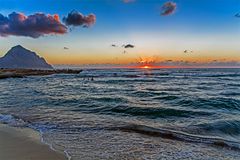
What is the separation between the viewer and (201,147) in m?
8.16

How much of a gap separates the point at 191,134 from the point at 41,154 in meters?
5.89

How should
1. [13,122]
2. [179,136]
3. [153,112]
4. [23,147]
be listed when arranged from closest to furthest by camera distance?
[23,147] → [179,136] → [13,122] → [153,112]

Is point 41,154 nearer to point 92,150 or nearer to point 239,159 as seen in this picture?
point 92,150

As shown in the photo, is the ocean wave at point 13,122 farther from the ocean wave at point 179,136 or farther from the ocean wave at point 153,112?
the ocean wave at point 153,112

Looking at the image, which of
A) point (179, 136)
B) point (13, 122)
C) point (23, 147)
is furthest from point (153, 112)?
point (23, 147)

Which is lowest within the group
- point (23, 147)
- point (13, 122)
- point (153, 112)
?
point (153, 112)

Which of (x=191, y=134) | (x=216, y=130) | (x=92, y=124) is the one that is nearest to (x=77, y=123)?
(x=92, y=124)

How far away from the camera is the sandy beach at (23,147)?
655 centimetres

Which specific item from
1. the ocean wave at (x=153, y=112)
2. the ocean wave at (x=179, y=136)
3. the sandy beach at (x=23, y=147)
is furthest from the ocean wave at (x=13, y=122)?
the ocean wave at (x=153, y=112)

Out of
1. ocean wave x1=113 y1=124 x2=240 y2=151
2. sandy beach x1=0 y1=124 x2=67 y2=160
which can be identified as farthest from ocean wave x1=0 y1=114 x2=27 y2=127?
ocean wave x1=113 y1=124 x2=240 y2=151

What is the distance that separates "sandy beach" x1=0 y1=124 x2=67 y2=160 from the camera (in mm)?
6551

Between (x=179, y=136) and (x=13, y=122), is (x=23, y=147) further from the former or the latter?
(x=179, y=136)

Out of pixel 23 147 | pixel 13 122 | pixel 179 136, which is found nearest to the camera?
pixel 23 147

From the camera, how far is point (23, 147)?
288 inches
